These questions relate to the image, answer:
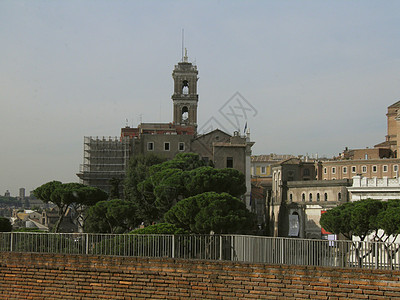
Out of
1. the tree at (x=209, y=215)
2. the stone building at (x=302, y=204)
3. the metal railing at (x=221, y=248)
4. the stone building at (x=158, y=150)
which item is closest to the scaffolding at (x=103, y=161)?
the stone building at (x=158, y=150)

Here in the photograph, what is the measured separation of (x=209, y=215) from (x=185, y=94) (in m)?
45.4

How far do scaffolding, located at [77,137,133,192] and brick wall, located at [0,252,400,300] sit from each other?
48092mm

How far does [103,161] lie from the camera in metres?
64.0

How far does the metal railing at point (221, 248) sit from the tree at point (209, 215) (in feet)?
51.7

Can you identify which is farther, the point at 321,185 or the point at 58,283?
the point at 321,185

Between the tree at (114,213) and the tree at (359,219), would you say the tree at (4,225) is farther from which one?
the tree at (359,219)

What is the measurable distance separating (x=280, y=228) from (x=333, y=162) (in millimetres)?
20962

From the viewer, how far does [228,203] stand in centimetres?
3338

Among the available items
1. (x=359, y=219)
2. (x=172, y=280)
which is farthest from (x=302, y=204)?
(x=172, y=280)

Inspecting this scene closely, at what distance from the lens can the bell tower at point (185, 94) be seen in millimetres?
75750

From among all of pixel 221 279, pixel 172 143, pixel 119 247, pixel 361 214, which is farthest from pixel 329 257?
pixel 172 143

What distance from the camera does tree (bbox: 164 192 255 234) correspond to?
3200 centimetres

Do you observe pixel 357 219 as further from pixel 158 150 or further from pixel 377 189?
pixel 158 150

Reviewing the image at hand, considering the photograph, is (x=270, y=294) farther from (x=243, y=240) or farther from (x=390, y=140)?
(x=390, y=140)
